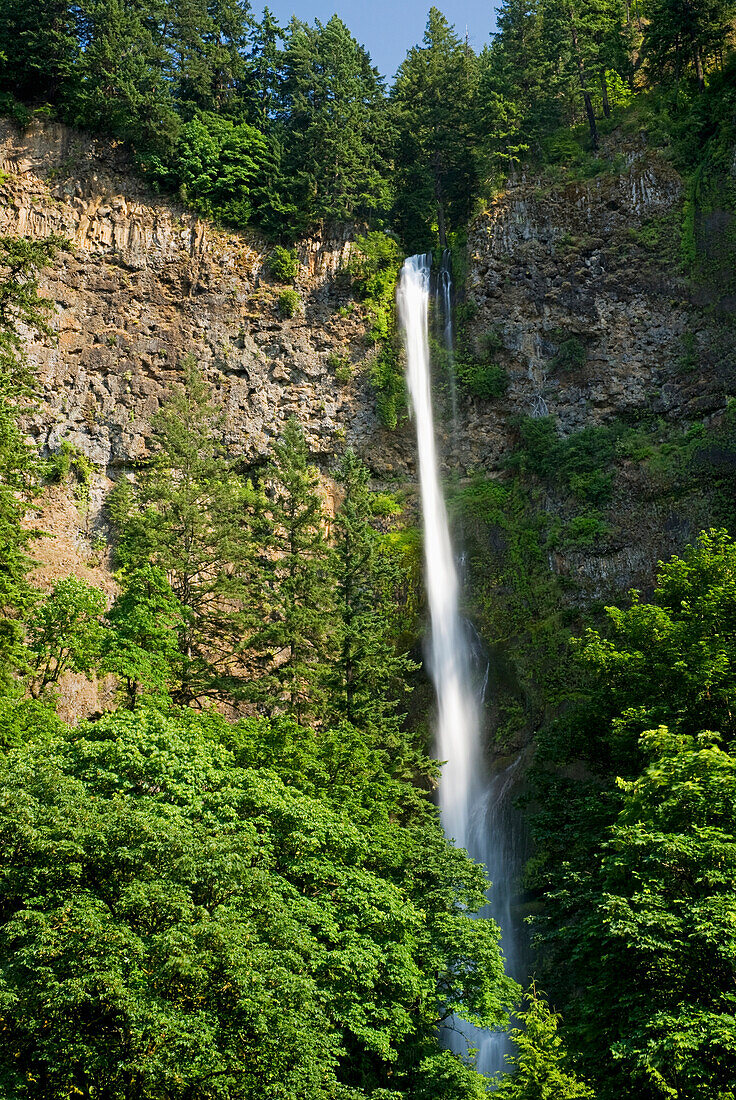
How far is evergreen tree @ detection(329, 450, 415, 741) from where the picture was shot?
22.2 m

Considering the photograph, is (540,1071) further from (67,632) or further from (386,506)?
(386,506)

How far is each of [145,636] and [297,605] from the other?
4059mm

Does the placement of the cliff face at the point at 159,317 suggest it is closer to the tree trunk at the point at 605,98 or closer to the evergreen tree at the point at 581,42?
the evergreen tree at the point at 581,42

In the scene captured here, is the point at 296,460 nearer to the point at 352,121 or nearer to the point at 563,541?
the point at 563,541

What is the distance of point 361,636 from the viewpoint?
22.7 metres

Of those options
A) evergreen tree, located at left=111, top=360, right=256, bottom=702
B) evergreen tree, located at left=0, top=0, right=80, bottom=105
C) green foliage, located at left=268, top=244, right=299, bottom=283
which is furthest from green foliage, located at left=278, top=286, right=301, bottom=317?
evergreen tree, located at left=0, top=0, right=80, bottom=105

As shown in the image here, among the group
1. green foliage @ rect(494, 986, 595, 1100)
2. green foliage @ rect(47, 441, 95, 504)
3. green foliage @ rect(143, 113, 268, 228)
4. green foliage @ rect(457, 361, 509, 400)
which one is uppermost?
green foliage @ rect(143, 113, 268, 228)

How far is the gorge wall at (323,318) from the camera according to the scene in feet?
101

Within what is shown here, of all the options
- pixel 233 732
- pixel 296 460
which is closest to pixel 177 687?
pixel 233 732

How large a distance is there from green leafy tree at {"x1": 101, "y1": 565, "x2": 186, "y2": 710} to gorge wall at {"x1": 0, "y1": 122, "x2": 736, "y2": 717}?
335 inches

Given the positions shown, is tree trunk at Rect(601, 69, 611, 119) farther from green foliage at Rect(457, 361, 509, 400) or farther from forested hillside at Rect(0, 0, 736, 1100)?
green foliage at Rect(457, 361, 509, 400)

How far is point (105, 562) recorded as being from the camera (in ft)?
94.2

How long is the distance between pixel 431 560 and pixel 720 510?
9.86 m

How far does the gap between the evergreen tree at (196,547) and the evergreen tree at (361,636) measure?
2.56 m
